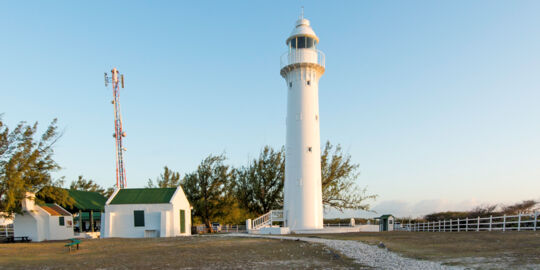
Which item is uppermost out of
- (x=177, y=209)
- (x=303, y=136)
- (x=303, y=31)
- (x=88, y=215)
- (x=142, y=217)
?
(x=303, y=31)

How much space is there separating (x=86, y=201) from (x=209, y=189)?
994 centimetres

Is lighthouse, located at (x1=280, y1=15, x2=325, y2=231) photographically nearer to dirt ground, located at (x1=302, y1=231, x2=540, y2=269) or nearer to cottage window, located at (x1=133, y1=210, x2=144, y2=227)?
cottage window, located at (x1=133, y1=210, x2=144, y2=227)

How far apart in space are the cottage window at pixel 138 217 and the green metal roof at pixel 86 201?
455cm

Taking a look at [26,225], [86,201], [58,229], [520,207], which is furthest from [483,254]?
[86,201]

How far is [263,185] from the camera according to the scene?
34.6 meters

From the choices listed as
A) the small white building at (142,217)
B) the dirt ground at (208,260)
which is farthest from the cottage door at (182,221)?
the dirt ground at (208,260)

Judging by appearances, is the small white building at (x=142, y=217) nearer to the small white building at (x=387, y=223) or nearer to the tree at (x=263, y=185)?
the tree at (x=263, y=185)

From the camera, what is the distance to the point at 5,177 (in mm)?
21203

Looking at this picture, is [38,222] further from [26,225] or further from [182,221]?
[182,221]

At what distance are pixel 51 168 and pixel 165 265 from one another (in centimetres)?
1605

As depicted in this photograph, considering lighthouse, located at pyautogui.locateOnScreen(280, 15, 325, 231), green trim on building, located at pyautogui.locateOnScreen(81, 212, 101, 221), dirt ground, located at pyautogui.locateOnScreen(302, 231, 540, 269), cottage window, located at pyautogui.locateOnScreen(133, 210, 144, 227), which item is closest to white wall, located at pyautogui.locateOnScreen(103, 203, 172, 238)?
cottage window, located at pyautogui.locateOnScreen(133, 210, 144, 227)

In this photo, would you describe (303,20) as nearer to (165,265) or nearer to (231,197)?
(231,197)

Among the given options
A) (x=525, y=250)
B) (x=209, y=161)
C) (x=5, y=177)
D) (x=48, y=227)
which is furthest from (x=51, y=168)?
(x=525, y=250)

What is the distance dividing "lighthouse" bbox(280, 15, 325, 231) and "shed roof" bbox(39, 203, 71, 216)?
1449cm
